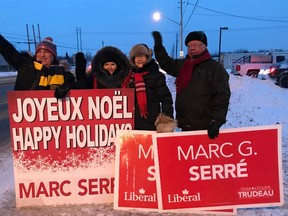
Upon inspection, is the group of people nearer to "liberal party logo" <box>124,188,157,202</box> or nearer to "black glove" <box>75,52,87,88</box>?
"black glove" <box>75,52,87,88</box>

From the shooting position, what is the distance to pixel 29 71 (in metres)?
3.57

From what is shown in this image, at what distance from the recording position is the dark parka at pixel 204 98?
3.39 metres

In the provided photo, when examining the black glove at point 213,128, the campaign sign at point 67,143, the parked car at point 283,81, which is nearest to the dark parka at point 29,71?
the campaign sign at point 67,143

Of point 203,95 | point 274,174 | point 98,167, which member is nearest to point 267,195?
point 274,174

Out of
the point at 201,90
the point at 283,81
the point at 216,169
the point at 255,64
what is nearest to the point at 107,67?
the point at 201,90

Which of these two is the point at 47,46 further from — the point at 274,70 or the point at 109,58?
the point at 274,70

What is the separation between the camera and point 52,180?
3766mm

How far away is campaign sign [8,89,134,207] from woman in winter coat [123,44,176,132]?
11 cm

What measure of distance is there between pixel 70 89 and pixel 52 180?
1028mm

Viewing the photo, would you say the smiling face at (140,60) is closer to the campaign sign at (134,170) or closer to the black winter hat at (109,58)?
the black winter hat at (109,58)

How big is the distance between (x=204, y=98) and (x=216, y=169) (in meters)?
0.77

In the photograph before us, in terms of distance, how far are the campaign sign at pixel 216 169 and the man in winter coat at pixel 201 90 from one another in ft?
0.70

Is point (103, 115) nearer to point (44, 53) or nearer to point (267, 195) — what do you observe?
point (44, 53)

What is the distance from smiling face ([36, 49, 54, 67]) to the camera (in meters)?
3.62
